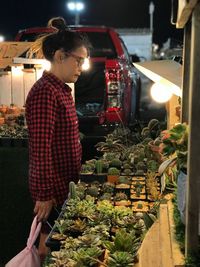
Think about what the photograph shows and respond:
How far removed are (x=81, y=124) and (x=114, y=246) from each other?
5.39 meters

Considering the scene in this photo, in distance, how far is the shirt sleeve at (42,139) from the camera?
11.7 feet

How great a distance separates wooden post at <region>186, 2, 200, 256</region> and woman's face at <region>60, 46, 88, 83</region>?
1.91 meters

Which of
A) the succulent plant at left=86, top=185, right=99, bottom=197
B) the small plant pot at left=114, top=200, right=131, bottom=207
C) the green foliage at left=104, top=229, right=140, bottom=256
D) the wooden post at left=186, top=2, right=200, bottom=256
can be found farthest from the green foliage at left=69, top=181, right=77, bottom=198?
the wooden post at left=186, top=2, right=200, bottom=256

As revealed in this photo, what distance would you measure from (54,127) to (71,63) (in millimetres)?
520

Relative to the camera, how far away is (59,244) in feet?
9.95

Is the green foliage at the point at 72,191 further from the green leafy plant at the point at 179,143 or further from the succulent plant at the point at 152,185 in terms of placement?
the green leafy plant at the point at 179,143

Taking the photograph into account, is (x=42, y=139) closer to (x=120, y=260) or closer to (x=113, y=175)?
(x=113, y=175)

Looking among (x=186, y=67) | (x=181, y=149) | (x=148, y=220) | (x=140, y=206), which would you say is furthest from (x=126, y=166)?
(x=181, y=149)

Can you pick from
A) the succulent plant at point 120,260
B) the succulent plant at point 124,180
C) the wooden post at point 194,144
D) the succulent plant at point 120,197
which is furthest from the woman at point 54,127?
the wooden post at point 194,144

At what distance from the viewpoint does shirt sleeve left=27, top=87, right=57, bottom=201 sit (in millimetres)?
3557

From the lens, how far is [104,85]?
28.5 ft

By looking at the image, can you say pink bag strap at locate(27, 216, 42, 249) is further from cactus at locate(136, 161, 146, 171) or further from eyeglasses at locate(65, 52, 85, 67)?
cactus at locate(136, 161, 146, 171)

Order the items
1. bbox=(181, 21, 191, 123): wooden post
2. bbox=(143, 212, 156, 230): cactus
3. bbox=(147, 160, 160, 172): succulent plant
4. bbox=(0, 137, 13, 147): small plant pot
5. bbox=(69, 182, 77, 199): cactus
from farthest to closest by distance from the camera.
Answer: bbox=(0, 137, 13, 147): small plant pot → bbox=(147, 160, 160, 172): succulent plant → bbox=(69, 182, 77, 199): cactus → bbox=(143, 212, 156, 230): cactus → bbox=(181, 21, 191, 123): wooden post

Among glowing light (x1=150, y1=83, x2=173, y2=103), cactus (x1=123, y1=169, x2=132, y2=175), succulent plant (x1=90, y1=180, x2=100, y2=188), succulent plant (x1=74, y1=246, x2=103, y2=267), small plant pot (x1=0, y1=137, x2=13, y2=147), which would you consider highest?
glowing light (x1=150, y1=83, x2=173, y2=103)
